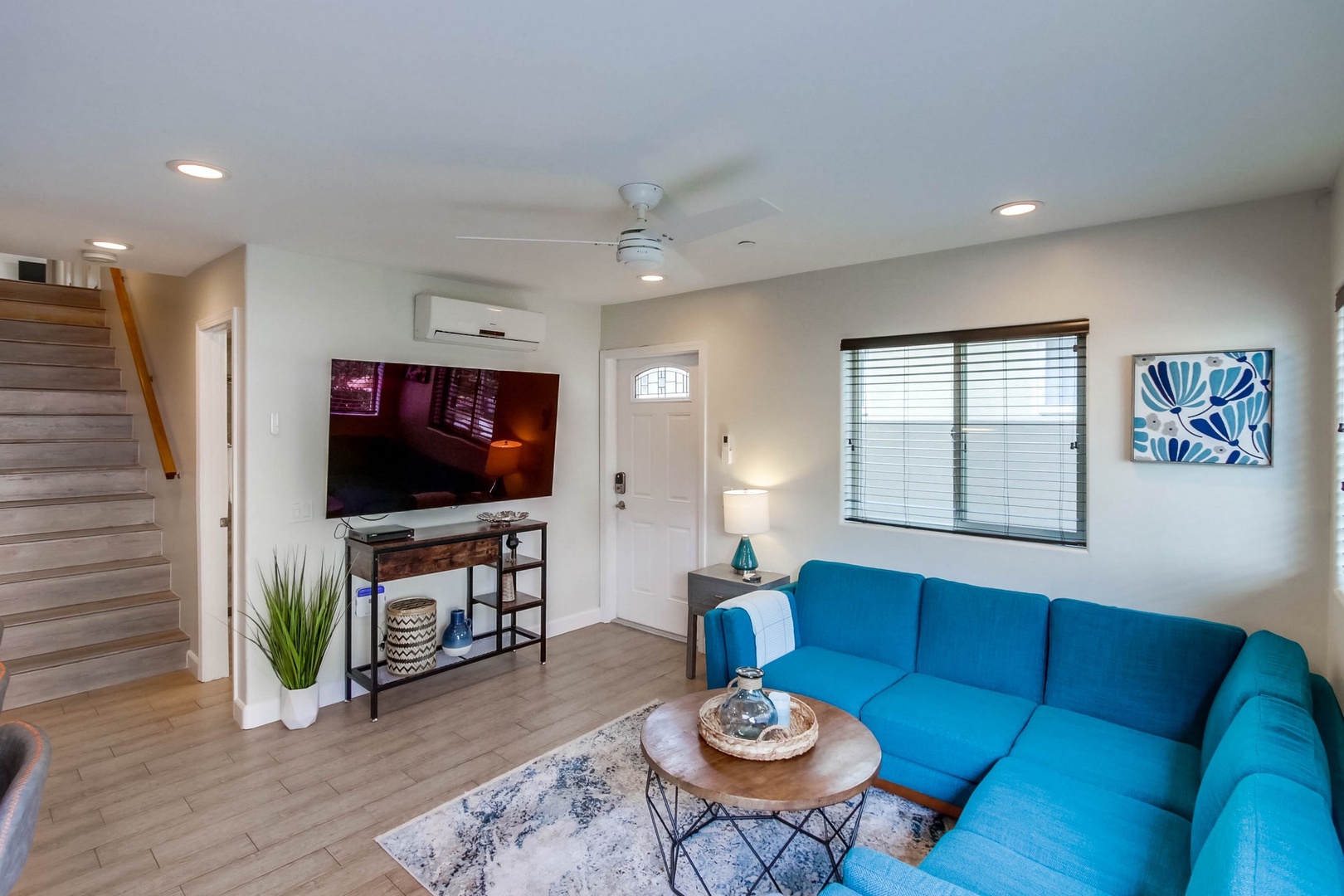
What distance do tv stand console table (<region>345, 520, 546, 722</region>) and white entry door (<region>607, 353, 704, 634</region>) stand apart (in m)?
0.89

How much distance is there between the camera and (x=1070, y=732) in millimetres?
2473

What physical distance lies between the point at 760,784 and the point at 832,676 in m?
1.12

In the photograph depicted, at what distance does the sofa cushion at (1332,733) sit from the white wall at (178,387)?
179 inches

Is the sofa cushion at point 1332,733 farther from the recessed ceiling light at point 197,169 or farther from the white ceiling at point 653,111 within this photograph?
the recessed ceiling light at point 197,169

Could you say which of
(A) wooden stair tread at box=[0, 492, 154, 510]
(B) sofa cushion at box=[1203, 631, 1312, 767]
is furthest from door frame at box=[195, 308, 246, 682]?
(B) sofa cushion at box=[1203, 631, 1312, 767]

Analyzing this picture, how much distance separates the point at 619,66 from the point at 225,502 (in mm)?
3713

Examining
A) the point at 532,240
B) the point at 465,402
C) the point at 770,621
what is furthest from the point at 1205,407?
the point at 465,402

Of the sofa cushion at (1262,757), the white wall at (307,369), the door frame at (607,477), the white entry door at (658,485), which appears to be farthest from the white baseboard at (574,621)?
the sofa cushion at (1262,757)

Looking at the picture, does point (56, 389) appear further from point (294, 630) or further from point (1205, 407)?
point (1205, 407)

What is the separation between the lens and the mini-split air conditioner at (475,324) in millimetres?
3951

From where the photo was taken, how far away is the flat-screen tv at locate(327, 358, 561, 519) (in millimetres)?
3492

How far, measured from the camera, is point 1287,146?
2.15m

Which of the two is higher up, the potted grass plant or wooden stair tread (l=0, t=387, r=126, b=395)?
wooden stair tread (l=0, t=387, r=126, b=395)

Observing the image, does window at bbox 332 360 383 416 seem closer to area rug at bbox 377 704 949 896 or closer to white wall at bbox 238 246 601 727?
white wall at bbox 238 246 601 727
